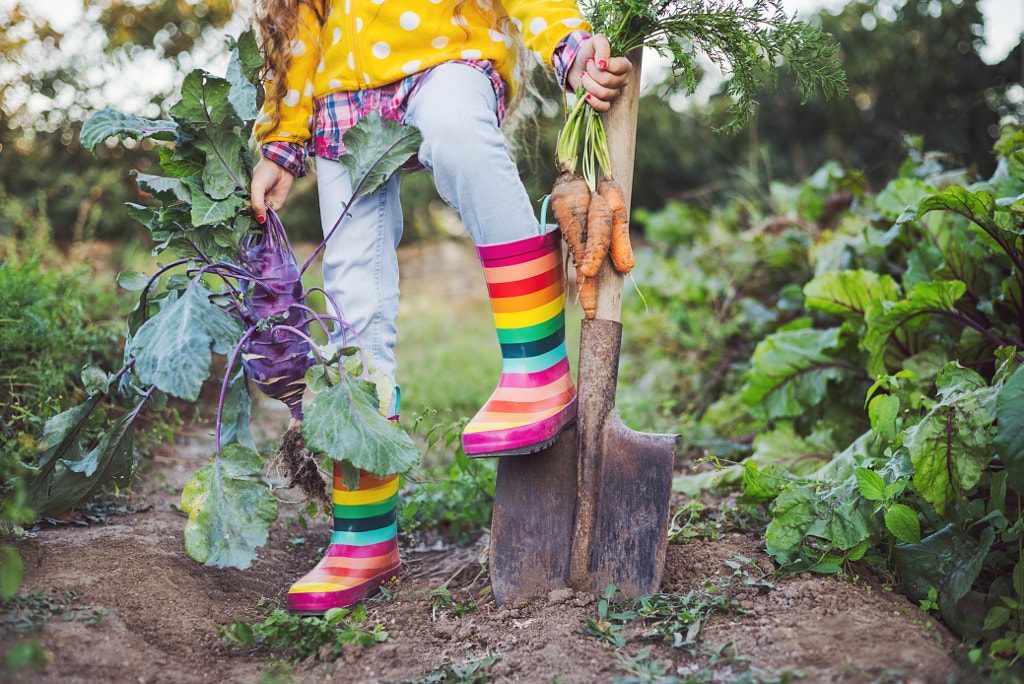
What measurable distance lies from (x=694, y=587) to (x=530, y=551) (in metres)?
0.35

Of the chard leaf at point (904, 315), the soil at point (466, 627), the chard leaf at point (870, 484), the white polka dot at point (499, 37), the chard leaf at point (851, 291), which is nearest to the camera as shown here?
the soil at point (466, 627)

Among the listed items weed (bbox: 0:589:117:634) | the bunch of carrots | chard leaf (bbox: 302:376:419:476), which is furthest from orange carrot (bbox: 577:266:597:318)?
weed (bbox: 0:589:117:634)

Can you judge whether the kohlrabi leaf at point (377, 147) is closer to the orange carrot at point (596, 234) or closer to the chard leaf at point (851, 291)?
the orange carrot at point (596, 234)

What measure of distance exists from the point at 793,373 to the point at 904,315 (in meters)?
0.45

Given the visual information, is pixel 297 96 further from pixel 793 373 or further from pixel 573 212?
pixel 793 373

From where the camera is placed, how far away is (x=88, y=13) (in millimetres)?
5262

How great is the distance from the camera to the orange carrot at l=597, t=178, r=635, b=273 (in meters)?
1.41

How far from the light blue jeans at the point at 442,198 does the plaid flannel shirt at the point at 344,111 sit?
4 cm

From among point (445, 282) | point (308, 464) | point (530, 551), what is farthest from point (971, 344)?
point (445, 282)

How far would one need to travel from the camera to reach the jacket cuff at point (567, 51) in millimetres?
1341

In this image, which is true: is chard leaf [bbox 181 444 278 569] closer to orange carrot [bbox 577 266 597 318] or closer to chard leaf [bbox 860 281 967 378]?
orange carrot [bbox 577 266 597 318]

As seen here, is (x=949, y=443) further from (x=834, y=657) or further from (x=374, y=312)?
(x=374, y=312)

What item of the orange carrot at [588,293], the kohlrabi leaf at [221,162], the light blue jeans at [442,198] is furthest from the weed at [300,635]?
the kohlrabi leaf at [221,162]

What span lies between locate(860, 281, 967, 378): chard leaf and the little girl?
0.88m
